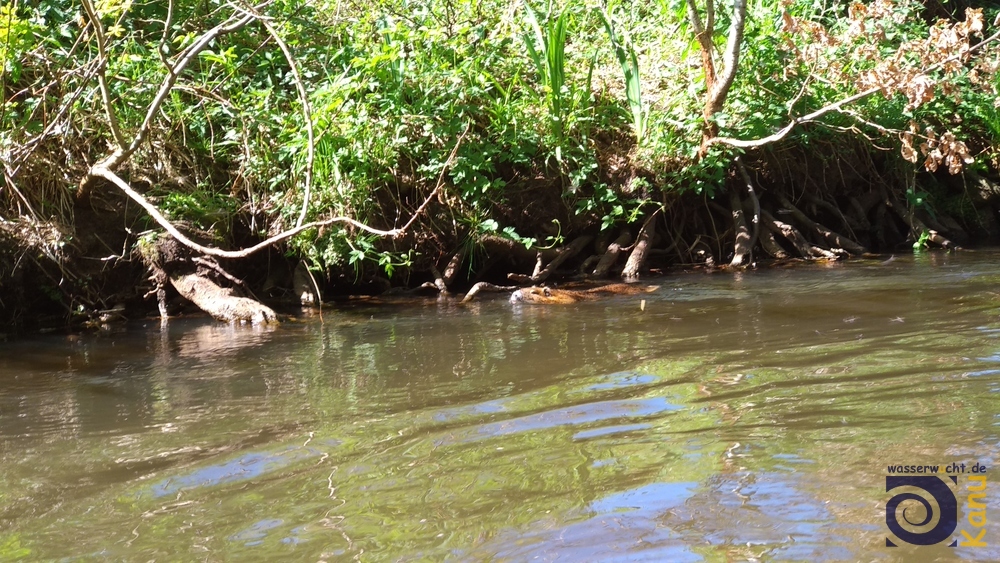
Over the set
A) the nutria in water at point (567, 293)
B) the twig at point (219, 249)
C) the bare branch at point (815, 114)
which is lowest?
the nutria in water at point (567, 293)

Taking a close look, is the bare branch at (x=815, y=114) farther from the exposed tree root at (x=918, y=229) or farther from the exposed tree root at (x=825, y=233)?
the exposed tree root at (x=918, y=229)

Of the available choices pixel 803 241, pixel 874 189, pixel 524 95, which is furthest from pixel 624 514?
pixel 874 189

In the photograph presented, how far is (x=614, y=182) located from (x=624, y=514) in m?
5.47

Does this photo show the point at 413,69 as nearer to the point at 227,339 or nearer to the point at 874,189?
the point at 227,339

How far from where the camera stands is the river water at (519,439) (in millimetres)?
2000

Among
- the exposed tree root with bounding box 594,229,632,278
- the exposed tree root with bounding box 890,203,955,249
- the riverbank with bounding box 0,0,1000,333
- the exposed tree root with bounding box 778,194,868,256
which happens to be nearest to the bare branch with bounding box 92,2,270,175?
the riverbank with bounding box 0,0,1000,333

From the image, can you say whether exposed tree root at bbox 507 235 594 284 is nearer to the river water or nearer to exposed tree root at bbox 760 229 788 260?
exposed tree root at bbox 760 229 788 260

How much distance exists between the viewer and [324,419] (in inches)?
124

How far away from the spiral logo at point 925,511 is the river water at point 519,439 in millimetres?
15

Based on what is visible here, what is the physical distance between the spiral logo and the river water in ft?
0.05

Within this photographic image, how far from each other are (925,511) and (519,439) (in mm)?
1191

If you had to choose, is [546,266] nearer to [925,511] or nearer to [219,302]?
[219,302]

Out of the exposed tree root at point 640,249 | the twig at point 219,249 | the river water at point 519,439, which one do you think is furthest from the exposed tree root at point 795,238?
the twig at point 219,249

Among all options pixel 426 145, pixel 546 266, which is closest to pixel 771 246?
pixel 546 266
